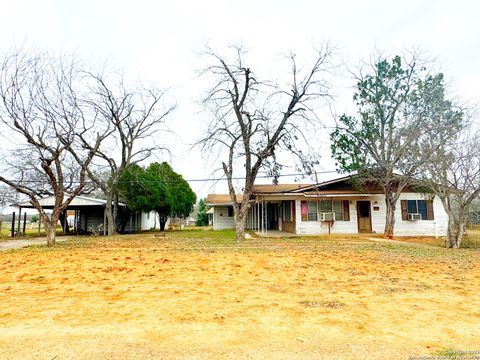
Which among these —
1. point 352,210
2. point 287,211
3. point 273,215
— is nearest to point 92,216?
point 273,215

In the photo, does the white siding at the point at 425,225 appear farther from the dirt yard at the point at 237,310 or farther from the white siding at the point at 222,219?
the white siding at the point at 222,219

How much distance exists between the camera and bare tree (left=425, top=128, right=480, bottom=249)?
12.6 metres

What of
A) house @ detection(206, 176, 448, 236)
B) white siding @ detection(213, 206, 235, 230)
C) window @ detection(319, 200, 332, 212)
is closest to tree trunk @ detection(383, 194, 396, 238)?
house @ detection(206, 176, 448, 236)

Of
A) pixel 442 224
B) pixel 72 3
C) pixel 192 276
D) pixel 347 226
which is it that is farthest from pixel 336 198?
pixel 72 3

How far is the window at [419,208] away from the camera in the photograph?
20.7 metres

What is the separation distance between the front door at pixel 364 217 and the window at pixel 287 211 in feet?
14.1

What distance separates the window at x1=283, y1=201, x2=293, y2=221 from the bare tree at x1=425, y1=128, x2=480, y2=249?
32.1 ft

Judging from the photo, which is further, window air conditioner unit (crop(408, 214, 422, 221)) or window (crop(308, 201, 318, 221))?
window air conditioner unit (crop(408, 214, 422, 221))

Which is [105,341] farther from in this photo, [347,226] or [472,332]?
[347,226]

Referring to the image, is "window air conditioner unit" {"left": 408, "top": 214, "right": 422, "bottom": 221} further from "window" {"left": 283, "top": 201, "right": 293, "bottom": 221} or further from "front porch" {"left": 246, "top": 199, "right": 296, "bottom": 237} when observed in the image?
"window" {"left": 283, "top": 201, "right": 293, "bottom": 221}

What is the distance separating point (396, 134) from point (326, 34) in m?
6.65

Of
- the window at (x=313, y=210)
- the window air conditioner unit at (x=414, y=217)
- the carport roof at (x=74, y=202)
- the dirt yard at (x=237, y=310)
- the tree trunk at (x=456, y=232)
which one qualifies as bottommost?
the dirt yard at (x=237, y=310)

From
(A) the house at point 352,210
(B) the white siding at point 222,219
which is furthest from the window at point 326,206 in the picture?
(B) the white siding at point 222,219

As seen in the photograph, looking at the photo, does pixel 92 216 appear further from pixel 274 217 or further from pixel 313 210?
pixel 313 210
